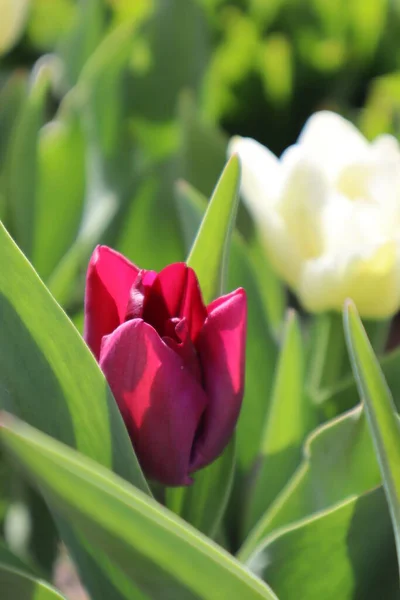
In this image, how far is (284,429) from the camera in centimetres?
56

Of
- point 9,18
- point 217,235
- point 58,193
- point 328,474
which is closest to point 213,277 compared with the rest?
point 217,235

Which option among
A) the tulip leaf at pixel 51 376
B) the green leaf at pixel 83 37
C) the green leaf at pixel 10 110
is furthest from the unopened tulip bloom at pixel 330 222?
the green leaf at pixel 83 37

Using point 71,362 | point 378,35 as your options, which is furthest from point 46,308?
point 378,35

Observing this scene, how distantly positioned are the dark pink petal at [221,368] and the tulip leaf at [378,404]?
5 centimetres

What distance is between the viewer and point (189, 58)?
0.96 m

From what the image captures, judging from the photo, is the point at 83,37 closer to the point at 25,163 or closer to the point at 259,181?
the point at 25,163

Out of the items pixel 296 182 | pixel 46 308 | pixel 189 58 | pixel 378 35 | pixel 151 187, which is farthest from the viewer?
pixel 378 35

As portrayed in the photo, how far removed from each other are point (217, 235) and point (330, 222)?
0.50ft

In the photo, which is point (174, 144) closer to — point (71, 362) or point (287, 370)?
point (287, 370)

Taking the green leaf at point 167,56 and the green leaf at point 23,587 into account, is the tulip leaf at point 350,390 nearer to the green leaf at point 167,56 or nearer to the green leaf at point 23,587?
the green leaf at point 23,587

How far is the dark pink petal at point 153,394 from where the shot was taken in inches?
13.6

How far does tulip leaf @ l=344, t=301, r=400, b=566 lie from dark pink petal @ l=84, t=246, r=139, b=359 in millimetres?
99

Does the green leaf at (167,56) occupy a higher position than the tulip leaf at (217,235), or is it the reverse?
the green leaf at (167,56)

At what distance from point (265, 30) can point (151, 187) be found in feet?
2.97
